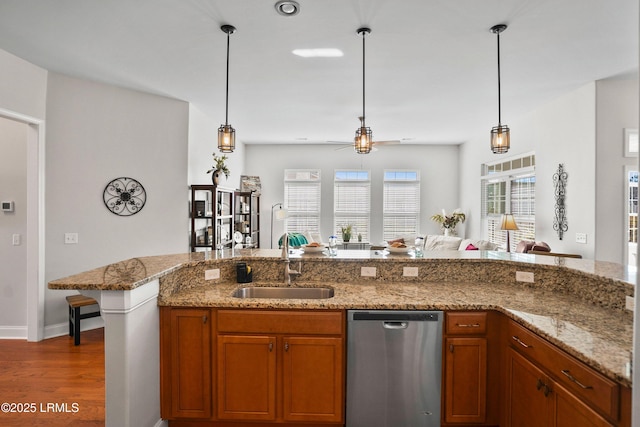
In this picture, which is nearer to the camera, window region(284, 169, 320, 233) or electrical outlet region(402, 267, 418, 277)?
electrical outlet region(402, 267, 418, 277)

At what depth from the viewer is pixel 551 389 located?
1639 millimetres

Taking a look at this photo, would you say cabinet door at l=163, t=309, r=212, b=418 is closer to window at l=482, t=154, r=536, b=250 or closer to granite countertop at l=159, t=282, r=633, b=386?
granite countertop at l=159, t=282, r=633, b=386

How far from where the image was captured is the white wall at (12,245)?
3885 millimetres

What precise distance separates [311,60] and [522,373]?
3105mm

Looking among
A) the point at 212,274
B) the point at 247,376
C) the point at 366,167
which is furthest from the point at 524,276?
the point at 366,167

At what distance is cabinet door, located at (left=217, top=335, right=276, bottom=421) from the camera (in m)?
2.17

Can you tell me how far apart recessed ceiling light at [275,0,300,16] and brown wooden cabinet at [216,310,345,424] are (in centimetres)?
212

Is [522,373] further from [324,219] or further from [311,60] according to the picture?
[324,219]

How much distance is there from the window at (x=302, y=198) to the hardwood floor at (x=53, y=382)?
15.7 feet

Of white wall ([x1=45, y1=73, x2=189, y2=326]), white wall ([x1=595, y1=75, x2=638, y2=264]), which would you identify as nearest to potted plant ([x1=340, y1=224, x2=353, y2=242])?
white wall ([x1=45, y1=73, x2=189, y2=326])

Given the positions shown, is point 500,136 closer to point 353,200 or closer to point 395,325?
point 395,325

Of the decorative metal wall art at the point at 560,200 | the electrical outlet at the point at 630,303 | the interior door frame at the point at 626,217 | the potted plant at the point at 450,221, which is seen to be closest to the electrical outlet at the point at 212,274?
the electrical outlet at the point at 630,303

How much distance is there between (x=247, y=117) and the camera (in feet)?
18.6

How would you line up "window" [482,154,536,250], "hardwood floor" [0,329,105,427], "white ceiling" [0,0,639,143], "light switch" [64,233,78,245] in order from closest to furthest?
"hardwood floor" [0,329,105,427], "white ceiling" [0,0,639,143], "light switch" [64,233,78,245], "window" [482,154,536,250]
